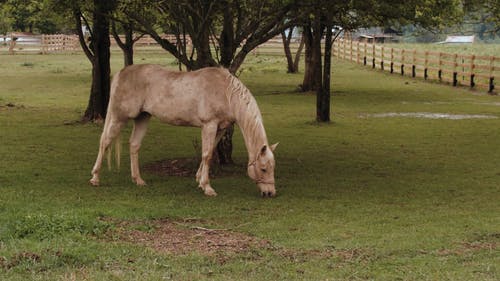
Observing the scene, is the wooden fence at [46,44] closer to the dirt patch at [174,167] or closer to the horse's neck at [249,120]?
the dirt patch at [174,167]

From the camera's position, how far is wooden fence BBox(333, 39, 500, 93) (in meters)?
30.7

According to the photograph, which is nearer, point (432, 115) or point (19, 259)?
point (19, 259)

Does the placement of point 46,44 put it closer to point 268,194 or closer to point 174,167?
Result: point 174,167

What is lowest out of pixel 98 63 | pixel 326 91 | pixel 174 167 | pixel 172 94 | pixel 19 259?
pixel 174 167

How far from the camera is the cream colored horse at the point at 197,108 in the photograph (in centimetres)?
1014

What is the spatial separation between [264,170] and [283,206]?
615 millimetres

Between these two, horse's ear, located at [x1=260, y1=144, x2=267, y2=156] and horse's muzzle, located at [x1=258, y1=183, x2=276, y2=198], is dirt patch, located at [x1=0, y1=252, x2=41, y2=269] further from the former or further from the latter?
horse's muzzle, located at [x1=258, y1=183, x2=276, y2=198]

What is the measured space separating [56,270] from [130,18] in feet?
24.1

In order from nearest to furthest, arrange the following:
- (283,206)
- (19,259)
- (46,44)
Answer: (19,259) < (283,206) < (46,44)

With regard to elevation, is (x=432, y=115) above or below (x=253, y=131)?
below

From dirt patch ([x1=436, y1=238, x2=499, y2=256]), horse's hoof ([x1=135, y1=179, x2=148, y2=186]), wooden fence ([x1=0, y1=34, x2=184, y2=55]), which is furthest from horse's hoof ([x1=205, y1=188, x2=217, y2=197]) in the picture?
wooden fence ([x1=0, y1=34, x2=184, y2=55])

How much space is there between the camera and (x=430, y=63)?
41.5m

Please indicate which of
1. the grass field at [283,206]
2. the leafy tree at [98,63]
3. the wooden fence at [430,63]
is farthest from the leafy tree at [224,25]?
the wooden fence at [430,63]

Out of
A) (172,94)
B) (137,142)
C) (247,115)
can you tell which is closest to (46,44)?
(137,142)
